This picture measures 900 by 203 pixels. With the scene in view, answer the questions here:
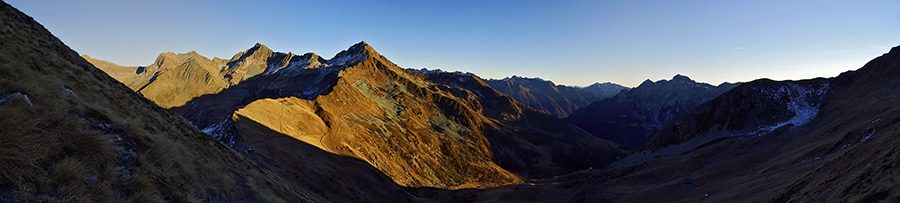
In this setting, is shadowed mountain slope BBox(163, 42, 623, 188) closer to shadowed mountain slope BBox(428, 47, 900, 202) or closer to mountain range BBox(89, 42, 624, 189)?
mountain range BBox(89, 42, 624, 189)

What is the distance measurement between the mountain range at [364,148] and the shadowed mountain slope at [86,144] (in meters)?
0.06

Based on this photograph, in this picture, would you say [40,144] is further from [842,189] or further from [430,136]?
[430,136]

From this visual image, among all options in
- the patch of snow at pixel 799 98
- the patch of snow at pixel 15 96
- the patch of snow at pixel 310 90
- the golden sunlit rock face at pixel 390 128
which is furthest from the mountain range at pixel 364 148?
the patch of snow at pixel 310 90

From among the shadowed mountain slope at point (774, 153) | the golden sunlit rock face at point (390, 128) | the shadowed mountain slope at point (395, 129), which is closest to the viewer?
the shadowed mountain slope at point (774, 153)

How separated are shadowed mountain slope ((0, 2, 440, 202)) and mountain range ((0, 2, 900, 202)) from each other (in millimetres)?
56

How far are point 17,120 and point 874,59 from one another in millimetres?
146395

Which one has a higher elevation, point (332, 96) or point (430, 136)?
point (332, 96)

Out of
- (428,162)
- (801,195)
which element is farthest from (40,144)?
(428,162)

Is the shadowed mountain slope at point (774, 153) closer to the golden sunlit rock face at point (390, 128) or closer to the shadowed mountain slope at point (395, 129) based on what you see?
the golden sunlit rock face at point (390, 128)

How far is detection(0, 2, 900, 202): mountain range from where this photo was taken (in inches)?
336

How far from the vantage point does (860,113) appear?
51469 mm

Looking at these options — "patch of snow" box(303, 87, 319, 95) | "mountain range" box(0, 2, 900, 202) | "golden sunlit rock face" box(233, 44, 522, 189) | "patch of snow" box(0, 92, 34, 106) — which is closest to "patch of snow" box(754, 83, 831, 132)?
"mountain range" box(0, 2, 900, 202)

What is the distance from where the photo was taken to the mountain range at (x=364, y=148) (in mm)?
8547

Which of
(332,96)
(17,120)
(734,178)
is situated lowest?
(734,178)
